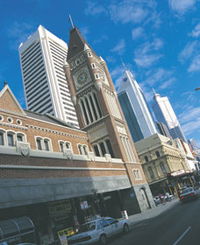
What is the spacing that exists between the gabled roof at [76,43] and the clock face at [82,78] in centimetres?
514

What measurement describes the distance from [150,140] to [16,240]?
58.0 meters

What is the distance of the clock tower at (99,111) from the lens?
35406 mm

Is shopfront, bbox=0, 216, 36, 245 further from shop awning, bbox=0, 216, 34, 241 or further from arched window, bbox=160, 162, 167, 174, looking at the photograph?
arched window, bbox=160, 162, 167, 174

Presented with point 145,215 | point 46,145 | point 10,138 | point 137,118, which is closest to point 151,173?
point 145,215

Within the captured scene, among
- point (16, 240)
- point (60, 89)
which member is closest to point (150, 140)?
point (16, 240)

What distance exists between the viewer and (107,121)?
36.5 metres

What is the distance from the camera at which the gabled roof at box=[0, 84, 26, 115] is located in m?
23.5

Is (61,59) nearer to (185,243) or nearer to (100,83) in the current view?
(100,83)

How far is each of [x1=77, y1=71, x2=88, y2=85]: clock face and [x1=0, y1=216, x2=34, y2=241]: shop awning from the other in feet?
98.4

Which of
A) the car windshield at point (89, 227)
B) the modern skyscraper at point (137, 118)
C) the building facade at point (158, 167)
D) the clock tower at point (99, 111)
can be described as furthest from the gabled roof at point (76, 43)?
the modern skyscraper at point (137, 118)

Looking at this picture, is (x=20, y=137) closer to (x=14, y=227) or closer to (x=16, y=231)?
(x=14, y=227)

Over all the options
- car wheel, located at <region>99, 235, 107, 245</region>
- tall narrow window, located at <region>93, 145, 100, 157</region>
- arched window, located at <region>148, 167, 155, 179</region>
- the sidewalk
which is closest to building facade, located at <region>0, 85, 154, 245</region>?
tall narrow window, located at <region>93, 145, 100, 157</region>

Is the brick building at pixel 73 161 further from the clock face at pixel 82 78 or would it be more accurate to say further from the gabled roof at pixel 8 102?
the gabled roof at pixel 8 102

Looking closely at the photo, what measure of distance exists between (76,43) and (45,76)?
257 feet
